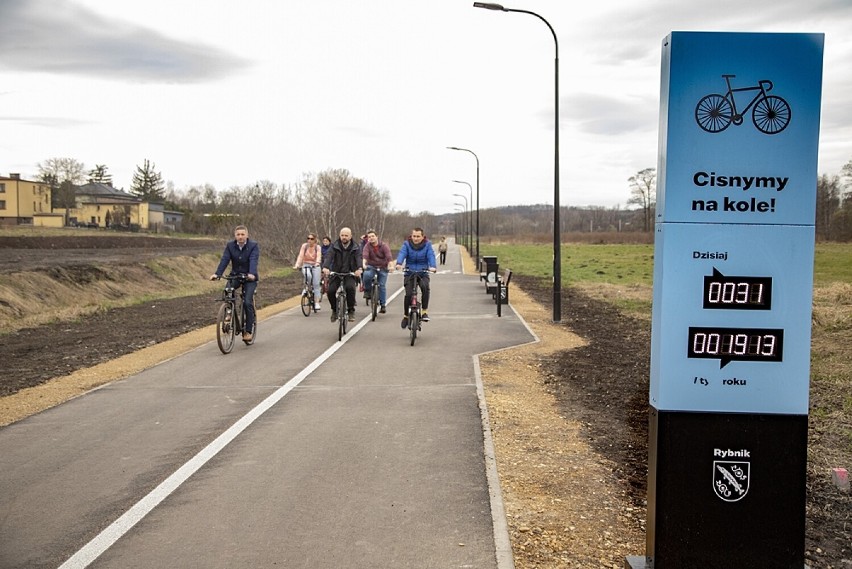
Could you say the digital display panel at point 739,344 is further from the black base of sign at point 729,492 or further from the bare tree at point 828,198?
the bare tree at point 828,198

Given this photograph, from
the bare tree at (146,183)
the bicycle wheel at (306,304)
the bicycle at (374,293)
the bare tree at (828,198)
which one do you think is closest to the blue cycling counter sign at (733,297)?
the bicycle at (374,293)

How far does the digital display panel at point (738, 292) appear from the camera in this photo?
165 inches

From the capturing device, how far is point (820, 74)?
4.06 meters

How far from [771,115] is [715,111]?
→ 0.92 feet

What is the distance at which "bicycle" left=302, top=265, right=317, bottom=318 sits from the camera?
18.6m

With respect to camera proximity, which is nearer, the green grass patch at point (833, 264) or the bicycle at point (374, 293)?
the bicycle at point (374, 293)

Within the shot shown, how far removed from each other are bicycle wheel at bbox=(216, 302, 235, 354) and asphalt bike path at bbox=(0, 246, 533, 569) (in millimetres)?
1179

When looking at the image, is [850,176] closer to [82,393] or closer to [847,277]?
[847,277]

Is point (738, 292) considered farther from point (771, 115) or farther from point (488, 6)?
point (488, 6)

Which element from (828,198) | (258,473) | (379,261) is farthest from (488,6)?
(828,198)

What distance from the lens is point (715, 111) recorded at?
411 centimetres

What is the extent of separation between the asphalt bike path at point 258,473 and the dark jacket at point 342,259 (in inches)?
156

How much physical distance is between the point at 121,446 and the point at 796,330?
17.6ft

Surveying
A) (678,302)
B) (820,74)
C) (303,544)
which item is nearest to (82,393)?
(303,544)
